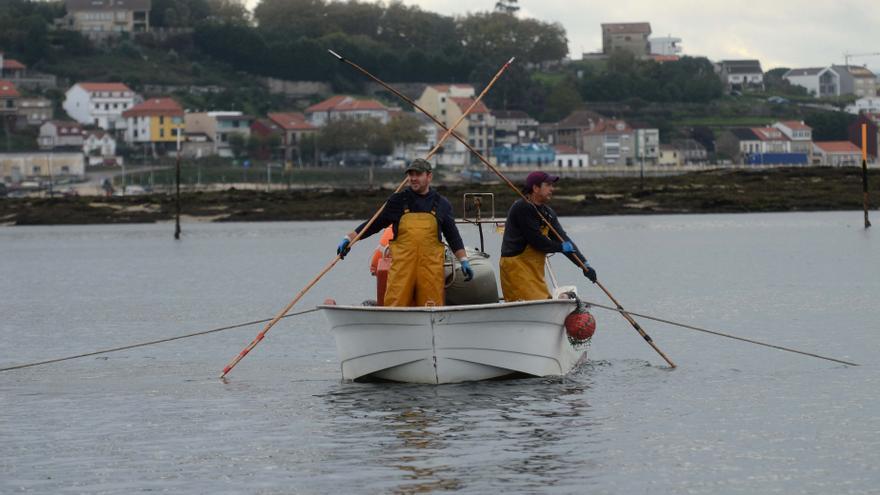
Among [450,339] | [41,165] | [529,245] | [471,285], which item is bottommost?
[450,339]

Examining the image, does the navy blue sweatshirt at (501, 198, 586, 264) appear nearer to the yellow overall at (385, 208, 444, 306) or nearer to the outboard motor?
the outboard motor

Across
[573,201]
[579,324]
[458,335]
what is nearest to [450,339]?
[458,335]

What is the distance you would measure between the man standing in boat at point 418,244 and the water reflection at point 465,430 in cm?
135

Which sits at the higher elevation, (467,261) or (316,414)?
(467,261)

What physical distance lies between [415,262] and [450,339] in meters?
1.12

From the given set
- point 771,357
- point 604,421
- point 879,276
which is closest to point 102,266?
point 879,276

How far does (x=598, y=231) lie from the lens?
88.2 m

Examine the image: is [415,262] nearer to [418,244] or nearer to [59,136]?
[418,244]

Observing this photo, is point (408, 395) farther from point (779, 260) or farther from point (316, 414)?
point (779, 260)

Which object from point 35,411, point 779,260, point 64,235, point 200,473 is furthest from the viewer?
Answer: point 64,235

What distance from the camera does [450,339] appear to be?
73.9ft

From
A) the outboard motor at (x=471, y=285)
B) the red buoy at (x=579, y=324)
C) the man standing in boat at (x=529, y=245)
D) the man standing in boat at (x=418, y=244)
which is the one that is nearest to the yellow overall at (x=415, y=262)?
the man standing in boat at (x=418, y=244)

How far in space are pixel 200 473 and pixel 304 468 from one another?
1.12m

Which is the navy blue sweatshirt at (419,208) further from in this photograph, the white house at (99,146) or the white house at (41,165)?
the white house at (99,146)
